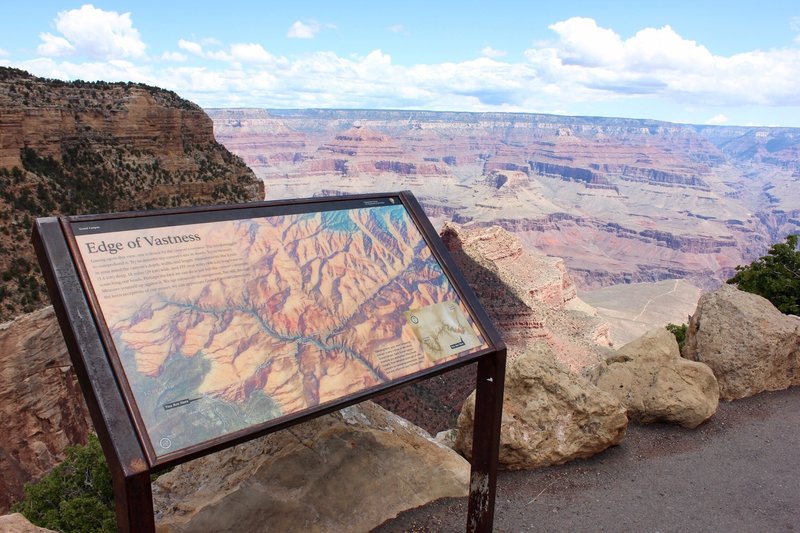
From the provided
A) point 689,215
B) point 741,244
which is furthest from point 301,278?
point 689,215

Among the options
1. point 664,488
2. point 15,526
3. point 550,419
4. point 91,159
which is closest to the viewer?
point 15,526

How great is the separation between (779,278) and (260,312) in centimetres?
1608

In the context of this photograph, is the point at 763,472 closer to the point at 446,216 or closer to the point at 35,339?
the point at 35,339

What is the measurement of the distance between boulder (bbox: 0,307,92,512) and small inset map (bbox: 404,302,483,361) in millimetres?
11126

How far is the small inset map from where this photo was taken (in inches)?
191

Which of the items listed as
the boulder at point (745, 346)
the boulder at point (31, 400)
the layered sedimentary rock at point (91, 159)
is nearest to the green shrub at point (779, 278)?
the boulder at point (745, 346)

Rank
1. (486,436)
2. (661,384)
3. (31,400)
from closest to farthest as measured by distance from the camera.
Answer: (486,436) → (661,384) → (31,400)

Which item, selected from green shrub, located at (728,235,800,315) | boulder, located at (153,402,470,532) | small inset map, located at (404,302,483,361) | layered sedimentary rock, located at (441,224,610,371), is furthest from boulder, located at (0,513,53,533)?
layered sedimentary rock, located at (441,224,610,371)

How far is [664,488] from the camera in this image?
7.77 meters

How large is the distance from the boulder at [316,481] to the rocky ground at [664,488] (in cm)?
36

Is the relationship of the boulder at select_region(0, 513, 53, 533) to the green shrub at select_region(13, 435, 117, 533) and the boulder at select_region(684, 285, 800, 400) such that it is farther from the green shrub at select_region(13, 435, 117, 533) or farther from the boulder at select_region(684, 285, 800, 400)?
the boulder at select_region(684, 285, 800, 400)

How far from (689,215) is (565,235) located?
59943 mm

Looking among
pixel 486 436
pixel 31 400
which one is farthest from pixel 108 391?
pixel 31 400

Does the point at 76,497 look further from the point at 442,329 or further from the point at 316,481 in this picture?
the point at 442,329
